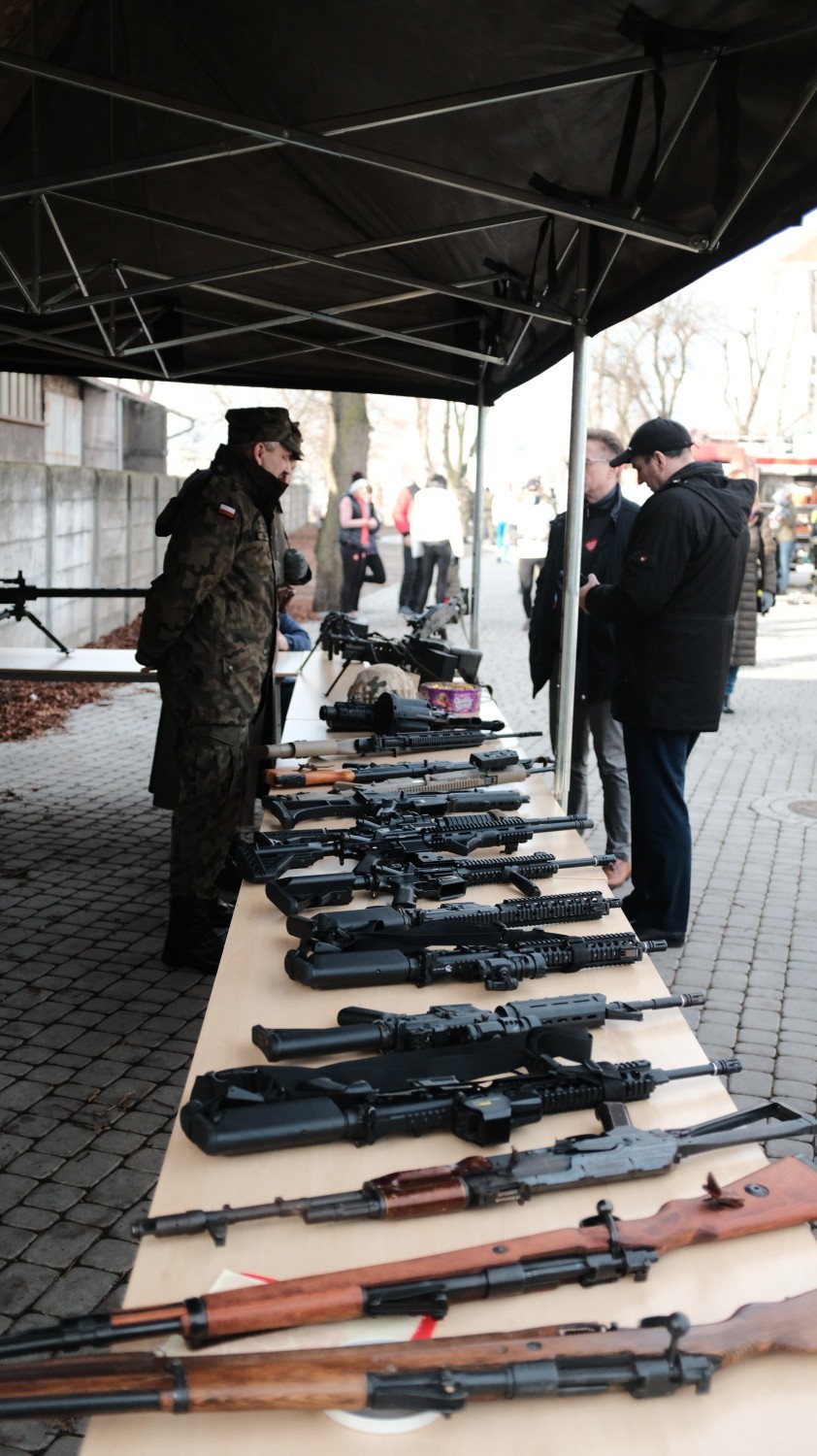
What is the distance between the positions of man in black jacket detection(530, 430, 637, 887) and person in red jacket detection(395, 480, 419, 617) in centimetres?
908

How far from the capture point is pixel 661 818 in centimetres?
537

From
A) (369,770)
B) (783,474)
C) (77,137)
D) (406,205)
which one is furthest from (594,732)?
(783,474)

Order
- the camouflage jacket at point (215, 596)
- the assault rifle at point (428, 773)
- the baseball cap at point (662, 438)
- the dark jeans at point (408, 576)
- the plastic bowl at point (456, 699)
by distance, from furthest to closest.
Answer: the dark jeans at point (408, 576) → the plastic bowl at point (456, 699) → the baseball cap at point (662, 438) → the camouflage jacket at point (215, 596) → the assault rifle at point (428, 773)

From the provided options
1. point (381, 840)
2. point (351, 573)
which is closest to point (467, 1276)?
point (381, 840)

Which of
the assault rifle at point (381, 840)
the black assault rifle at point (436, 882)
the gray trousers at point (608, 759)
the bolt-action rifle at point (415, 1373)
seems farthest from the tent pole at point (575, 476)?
the bolt-action rifle at point (415, 1373)

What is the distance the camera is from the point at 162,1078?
4.48m

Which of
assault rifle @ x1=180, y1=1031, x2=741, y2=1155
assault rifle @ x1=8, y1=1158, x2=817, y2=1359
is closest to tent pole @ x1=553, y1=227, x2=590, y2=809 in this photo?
assault rifle @ x1=180, y1=1031, x2=741, y2=1155

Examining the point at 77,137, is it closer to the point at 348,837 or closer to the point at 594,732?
the point at 348,837

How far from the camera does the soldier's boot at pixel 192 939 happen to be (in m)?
5.29

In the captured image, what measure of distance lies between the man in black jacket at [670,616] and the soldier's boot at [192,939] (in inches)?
73.0

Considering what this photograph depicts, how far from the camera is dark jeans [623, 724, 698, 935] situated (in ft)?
17.5

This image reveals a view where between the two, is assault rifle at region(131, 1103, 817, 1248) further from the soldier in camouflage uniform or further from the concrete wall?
the concrete wall

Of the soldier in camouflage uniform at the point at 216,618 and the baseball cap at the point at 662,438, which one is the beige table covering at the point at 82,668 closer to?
the soldier in camouflage uniform at the point at 216,618

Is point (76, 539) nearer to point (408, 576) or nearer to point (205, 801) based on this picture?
point (408, 576)
